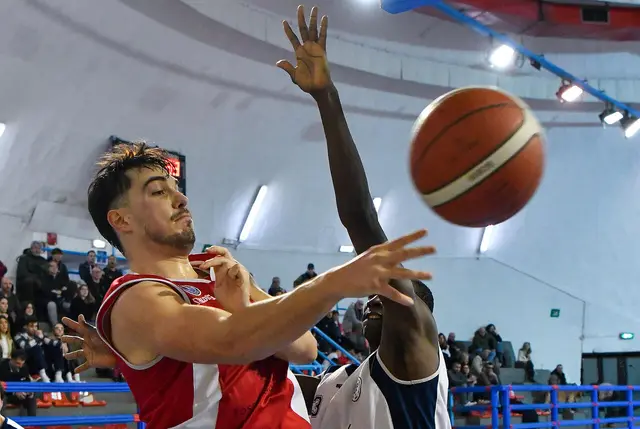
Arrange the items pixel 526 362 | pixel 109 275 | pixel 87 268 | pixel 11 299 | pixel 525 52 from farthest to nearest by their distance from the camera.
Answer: pixel 526 362
pixel 525 52
pixel 87 268
pixel 109 275
pixel 11 299

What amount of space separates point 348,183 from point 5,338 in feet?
20.8

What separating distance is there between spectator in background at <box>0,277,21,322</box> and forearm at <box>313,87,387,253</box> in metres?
6.71

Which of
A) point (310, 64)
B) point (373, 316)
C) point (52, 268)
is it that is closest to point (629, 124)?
point (52, 268)

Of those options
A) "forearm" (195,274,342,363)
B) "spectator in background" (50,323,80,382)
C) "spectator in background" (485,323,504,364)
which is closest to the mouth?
"forearm" (195,274,342,363)

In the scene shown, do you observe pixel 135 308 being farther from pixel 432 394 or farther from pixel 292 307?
pixel 432 394

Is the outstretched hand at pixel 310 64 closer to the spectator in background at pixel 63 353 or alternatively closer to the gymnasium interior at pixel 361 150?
the gymnasium interior at pixel 361 150

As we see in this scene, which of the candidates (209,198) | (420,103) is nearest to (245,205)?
(209,198)

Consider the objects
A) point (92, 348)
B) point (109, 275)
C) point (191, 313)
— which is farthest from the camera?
point (109, 275)

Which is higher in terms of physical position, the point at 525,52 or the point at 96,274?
the point at 525,52

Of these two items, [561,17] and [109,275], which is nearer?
[109,275]

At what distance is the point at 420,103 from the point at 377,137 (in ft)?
3.52

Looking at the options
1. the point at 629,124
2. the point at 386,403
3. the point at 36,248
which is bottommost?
the point at 386,403

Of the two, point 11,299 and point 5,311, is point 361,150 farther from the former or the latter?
point 5,311

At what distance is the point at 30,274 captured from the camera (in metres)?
8.99
